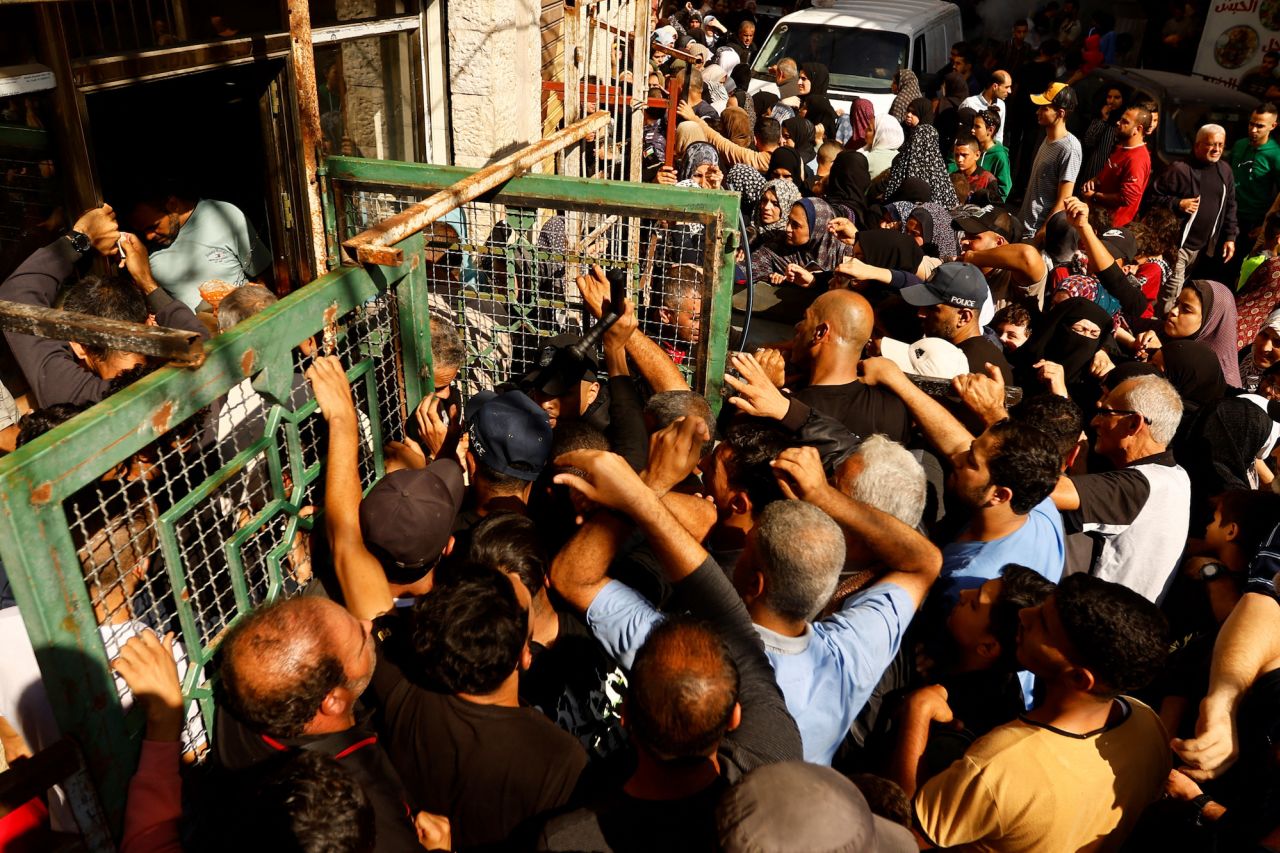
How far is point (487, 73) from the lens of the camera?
516 cm

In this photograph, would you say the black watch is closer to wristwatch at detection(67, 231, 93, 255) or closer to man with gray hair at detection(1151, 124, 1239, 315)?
wristwatch at detection(67, 231, 93, 255)

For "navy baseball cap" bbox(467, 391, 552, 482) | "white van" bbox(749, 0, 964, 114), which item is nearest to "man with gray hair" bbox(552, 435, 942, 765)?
"navy baseball cap" bbox(467, 391, 552, 482)

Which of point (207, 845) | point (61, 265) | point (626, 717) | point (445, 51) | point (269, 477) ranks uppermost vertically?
point (445, 51)

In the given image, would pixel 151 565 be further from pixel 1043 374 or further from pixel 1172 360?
pixel 1172 360

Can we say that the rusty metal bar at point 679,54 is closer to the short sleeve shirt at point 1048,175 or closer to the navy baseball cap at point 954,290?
the short sleeve shirt at point 1048,175

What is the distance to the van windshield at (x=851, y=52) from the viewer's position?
36.3 feet

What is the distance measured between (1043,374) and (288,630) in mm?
3592

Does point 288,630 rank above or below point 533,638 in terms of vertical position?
above

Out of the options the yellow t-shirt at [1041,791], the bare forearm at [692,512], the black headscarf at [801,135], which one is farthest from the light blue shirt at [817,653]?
the black headscarf at [801,135]

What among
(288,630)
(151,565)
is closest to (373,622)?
(288,630)

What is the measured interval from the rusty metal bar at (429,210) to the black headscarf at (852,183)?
14.2 feet

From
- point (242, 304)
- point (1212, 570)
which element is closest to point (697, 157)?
point (242, 304)

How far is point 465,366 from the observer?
11.5 feet

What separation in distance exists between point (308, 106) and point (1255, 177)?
8.99 meters
